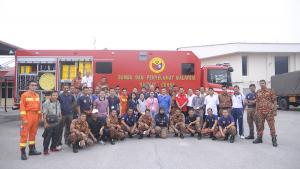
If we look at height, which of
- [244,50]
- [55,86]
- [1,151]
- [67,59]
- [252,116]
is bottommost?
[1,151]

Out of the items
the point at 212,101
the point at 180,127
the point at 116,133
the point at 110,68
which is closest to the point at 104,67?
the point at 110,68

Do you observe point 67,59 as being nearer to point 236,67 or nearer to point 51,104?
point 51,104

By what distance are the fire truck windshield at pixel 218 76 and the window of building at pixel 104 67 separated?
4556 millimetres

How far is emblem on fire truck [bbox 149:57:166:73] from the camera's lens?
46.4 feet

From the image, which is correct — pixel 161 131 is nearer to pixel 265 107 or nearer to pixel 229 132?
pixel 229 132

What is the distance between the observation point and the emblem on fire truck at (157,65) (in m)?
14.2

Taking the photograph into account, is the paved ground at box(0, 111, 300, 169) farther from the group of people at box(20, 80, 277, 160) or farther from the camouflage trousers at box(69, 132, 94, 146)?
the group of people at box(20, 80, 277, 160)

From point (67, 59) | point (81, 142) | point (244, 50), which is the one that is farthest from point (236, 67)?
point (81, 142)

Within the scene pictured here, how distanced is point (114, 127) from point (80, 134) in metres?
1.53

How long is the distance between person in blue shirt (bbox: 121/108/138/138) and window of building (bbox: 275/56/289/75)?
89.4 feet

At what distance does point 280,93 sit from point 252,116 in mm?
15613

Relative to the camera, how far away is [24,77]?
1405 centimetres

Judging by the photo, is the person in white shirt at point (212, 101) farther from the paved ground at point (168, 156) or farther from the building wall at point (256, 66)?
the building wall at point (256, 66)

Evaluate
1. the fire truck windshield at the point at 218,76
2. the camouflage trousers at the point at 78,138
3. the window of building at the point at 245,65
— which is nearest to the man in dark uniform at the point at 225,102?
the fire truck windshield at the point at 218,76
